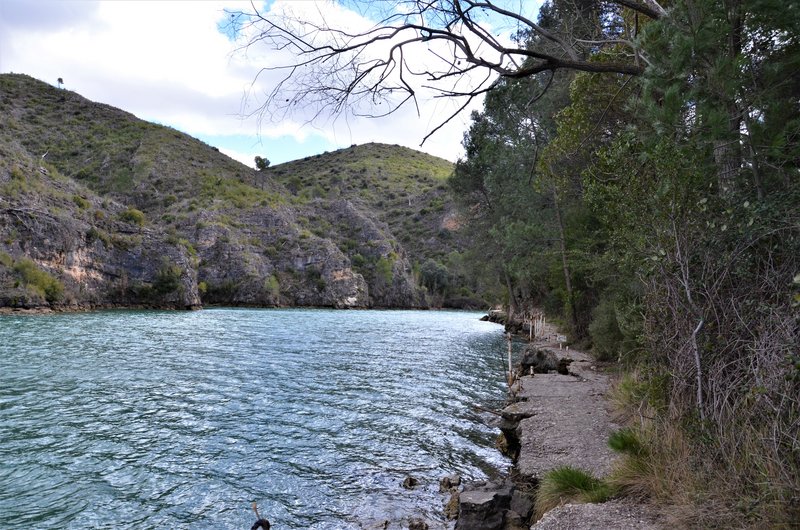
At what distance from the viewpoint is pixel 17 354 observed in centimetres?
1733

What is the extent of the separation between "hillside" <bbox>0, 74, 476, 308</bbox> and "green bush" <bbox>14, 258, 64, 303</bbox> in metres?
0.11

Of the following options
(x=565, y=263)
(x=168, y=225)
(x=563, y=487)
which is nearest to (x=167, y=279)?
(x=168, y=225)

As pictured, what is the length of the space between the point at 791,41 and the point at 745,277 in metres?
2.54

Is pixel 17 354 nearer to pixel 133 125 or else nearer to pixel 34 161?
pixel 34 161

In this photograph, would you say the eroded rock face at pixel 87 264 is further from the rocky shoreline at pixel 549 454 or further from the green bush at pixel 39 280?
the rocky shoreline at pixel 549 454

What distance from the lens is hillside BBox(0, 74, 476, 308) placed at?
133 ft

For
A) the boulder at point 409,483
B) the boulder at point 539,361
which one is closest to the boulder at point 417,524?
the boulder at point 409,483

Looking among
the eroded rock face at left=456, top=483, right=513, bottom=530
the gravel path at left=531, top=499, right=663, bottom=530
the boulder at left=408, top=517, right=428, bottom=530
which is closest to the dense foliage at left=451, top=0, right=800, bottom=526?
the gravel path at left=531, top=499, right=663, bottom=530

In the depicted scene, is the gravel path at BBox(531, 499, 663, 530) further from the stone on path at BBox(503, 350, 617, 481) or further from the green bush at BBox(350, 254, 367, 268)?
the green bush at BBox(350, 254, 367, 268)

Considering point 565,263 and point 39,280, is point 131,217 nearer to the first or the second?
point 39,280

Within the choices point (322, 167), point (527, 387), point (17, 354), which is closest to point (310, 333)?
point (17, 354)

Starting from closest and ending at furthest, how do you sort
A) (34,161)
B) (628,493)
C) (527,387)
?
(628,493), (527,387), (34,161)

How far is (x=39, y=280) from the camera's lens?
1409 inches

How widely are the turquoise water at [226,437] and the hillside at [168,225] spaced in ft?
81.8
